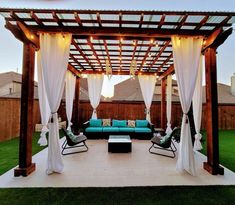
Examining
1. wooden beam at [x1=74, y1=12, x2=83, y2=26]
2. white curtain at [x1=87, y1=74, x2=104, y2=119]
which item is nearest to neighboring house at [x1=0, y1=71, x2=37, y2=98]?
white curtain at [x1=87, y1=74, x2=104, y2=119]

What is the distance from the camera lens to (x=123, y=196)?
100 inches

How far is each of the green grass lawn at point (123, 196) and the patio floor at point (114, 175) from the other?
0.18m

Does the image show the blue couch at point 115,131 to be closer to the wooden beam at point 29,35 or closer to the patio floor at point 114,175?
the patio floor at point 114,175

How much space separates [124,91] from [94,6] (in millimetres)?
10959

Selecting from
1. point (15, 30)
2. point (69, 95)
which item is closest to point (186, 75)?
point (15, 30)

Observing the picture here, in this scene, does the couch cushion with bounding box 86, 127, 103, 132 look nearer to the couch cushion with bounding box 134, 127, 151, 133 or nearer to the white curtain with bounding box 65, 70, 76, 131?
the white curtain with bounding box 65, 70, 76, 131

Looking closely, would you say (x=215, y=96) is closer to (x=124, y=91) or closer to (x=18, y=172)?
(x=18, y=172)

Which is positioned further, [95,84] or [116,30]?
[95,84]

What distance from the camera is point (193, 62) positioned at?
3627mm

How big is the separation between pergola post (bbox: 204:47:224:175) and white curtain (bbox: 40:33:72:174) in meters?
2.96

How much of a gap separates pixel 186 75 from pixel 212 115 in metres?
0.96

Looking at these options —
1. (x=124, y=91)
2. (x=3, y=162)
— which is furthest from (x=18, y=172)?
(x=124, y=91)

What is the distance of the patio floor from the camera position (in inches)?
117

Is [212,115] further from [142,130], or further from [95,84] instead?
[95,84]
